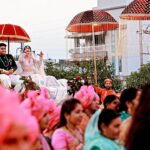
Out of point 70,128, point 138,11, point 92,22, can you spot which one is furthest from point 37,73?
point 70,128

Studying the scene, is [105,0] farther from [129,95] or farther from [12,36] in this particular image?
[129,95]

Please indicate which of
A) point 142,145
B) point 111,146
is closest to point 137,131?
point 142,145

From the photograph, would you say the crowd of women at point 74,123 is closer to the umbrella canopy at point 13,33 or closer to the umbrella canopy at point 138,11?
the umbrella canopy at point 13,33

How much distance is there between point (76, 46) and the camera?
136 feet

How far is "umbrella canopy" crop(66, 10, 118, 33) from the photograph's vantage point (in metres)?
16.1

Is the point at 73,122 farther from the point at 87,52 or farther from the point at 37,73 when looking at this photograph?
the point at 87,52

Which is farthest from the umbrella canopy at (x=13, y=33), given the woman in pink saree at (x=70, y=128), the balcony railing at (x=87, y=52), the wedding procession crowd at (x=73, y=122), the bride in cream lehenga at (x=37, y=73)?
the balcony railing at (x=87, y=52)

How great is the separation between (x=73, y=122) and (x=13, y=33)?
953 centimetres

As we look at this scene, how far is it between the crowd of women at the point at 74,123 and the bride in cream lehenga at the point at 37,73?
3.45m

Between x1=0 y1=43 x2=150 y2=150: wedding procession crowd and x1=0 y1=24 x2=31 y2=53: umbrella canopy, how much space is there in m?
4.21

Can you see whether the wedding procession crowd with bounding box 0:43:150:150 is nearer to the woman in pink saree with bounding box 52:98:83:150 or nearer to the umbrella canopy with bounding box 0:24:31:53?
the woman in pink saree with bounding box 52:98:83:150

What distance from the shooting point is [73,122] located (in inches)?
191

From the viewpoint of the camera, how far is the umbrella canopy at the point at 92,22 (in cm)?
1608

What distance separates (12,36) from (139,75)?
12389mm
